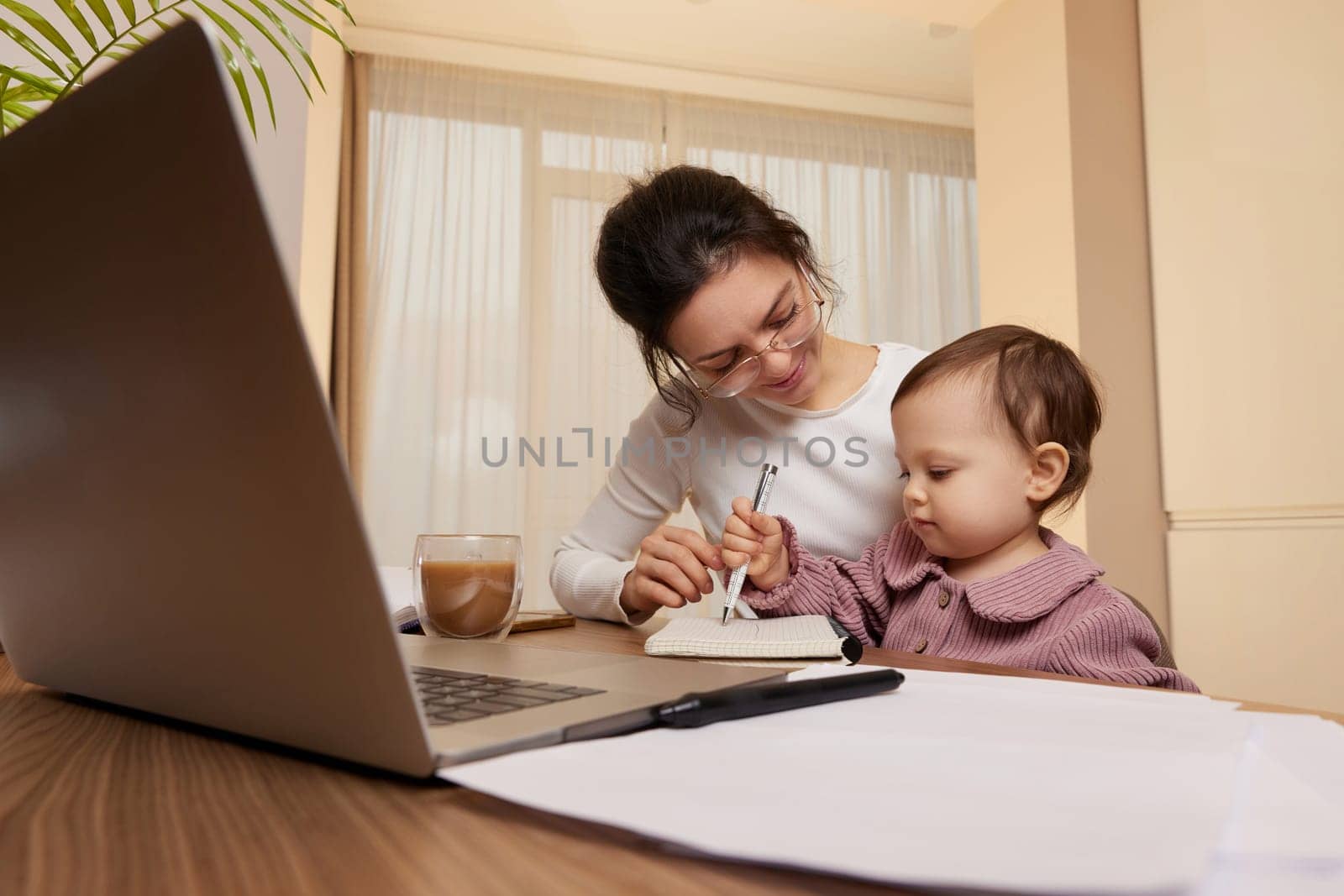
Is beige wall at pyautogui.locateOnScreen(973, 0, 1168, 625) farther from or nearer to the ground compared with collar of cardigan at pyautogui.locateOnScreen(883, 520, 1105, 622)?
farther from the ground

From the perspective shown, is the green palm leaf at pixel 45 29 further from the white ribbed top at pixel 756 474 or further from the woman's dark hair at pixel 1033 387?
the woman's dark hair at pixel 1033 387

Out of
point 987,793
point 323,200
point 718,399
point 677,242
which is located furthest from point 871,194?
point 987,793

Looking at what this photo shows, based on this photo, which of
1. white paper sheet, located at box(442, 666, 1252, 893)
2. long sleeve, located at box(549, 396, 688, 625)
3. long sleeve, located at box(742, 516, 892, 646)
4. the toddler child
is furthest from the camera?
long sleeve, located at box(549, 396, 688, 625)

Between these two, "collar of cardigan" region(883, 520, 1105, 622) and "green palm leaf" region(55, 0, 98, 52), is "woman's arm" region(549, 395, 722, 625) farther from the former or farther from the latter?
"green palm leaf" region(55, 0, 98, 52)

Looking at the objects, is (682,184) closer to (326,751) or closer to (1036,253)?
(326,751)

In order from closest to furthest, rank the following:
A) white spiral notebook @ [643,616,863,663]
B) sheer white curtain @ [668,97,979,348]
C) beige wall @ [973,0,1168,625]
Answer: white spiral notebook @ [643,616,863,663] → beige wall @ [973,0,1168,625] → sheer white curtain @ [668,97,979,348]

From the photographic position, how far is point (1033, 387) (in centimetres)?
116

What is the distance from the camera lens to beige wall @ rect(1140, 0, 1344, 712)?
95.4 inches

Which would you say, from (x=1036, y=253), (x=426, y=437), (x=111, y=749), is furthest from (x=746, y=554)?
(x=426, y=437)

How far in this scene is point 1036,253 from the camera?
119 inches

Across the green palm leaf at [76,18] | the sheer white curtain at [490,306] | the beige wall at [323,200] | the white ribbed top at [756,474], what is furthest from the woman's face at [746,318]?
the sheer white curtain at [490,306]

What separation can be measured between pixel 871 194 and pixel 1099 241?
2.08 meters

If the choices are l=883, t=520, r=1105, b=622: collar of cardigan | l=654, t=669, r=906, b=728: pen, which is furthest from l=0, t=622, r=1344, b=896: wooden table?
l=883, t=520, r=1105, b=622: collar of cardigan

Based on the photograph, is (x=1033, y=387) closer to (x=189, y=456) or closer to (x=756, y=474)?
(x=756, y=474)
